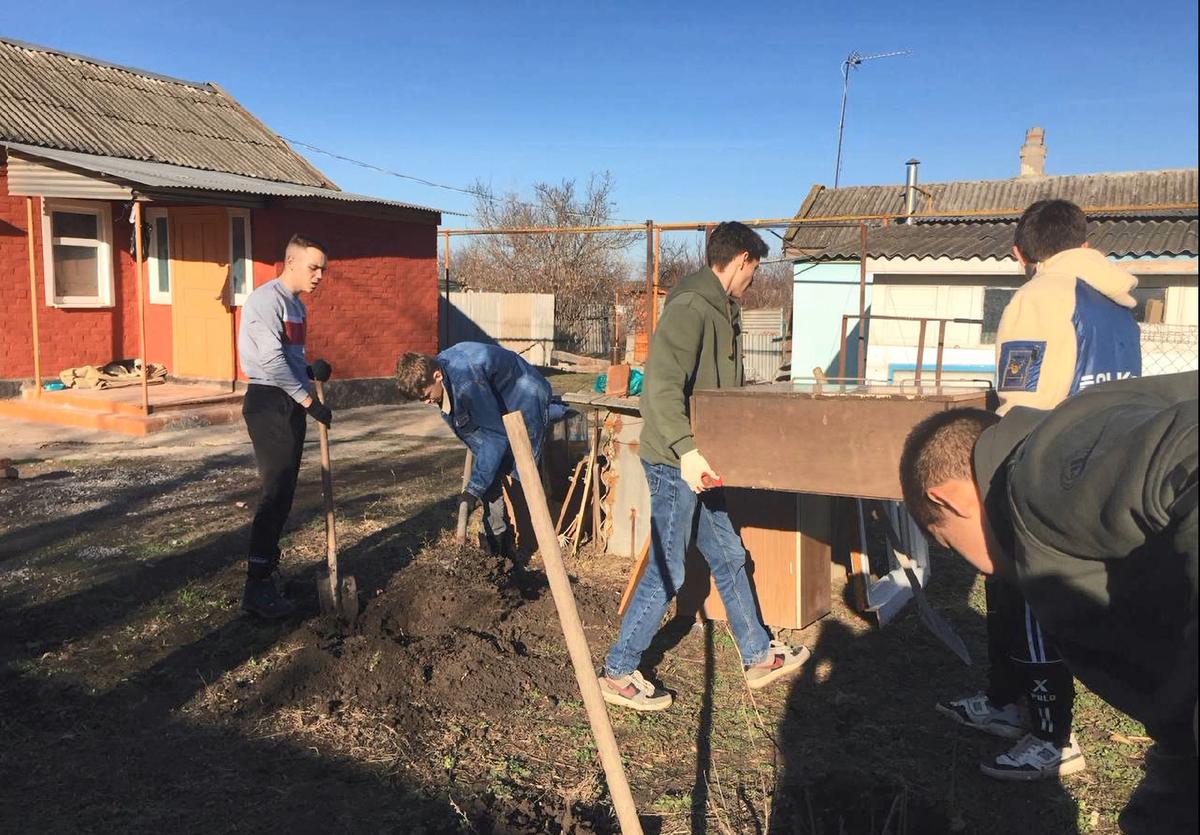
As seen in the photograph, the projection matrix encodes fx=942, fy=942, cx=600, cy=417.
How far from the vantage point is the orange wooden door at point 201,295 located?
12.2 meters

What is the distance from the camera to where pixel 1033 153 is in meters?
22.2

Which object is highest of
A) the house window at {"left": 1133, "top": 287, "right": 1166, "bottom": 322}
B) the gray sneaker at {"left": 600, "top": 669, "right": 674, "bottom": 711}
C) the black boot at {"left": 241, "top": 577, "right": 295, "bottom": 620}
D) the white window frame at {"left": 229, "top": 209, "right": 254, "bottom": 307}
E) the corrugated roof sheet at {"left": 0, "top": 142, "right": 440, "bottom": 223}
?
the corrugated roof sheet at {"left": 0, "top": 142, "right": 440, "bottom": 223}

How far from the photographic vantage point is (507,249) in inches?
1089

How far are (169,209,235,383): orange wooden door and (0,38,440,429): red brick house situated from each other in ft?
0.07

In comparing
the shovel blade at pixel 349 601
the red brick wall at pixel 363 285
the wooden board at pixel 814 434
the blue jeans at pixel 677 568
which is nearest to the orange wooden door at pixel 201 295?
the red brick wall at pixel 363 285

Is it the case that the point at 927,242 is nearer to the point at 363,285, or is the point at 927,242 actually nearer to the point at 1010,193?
the point at 363,285

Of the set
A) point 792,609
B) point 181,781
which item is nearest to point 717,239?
point 792,609

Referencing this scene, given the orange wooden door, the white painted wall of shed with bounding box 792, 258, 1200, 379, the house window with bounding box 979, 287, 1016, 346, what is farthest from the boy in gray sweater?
the house window with bounding box 979, 287, 1016, 346

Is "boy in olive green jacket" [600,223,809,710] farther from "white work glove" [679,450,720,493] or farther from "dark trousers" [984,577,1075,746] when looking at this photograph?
"dark trousers" [984,577,1075,746]

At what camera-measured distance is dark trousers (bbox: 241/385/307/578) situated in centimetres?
444

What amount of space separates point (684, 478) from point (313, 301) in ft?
33.5

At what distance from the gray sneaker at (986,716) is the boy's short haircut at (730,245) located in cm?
189

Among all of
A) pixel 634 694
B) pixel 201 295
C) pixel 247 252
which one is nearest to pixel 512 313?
pixel 201 295

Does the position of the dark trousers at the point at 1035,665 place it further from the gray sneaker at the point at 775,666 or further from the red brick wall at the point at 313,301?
→ the red brick wall at the point at 313,301
